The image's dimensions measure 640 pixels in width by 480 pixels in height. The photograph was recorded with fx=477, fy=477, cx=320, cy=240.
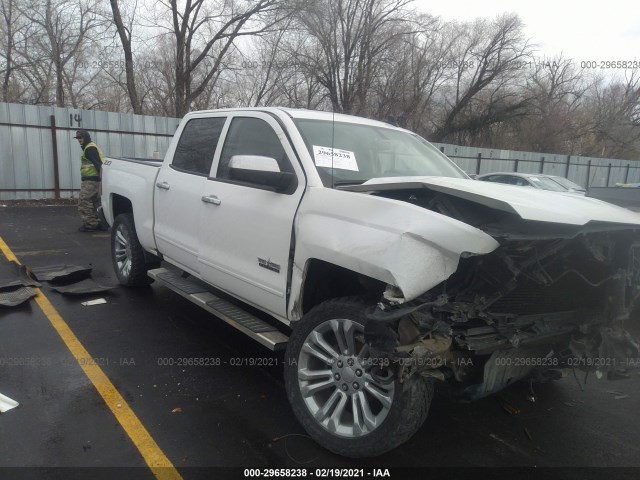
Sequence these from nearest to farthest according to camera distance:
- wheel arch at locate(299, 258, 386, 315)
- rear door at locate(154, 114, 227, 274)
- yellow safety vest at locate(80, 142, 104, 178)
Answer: wheel arch at locate(299, 258, 386, 315) < rear door at locate(154, 114, 227, 274) < yellow safety vest at locate(80, 142, 104, 178)

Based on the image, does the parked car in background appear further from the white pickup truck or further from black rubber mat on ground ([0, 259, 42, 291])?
black rubber mat on ground ([0, 259, 42, 291])

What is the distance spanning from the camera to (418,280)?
7.41 ft

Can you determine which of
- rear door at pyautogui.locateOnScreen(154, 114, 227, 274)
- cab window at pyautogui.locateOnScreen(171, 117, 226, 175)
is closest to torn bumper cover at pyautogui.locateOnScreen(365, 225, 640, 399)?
A: rear door at pyautogui.locateOnScreen(154, 114, 227, 274)

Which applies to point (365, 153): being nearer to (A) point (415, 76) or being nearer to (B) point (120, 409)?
(B) point (120, 409)

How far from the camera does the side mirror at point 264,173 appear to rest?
9.87 feet

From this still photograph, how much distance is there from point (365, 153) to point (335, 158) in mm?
356

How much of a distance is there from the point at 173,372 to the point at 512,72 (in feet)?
106

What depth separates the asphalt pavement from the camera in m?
2.70

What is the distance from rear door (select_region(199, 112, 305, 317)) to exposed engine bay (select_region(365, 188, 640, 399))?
78 centimetres

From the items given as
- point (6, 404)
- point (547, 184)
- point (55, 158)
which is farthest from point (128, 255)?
point (547, 184)

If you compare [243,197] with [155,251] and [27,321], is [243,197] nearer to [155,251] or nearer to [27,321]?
[155,251]

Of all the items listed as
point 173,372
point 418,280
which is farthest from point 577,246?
point 173,372

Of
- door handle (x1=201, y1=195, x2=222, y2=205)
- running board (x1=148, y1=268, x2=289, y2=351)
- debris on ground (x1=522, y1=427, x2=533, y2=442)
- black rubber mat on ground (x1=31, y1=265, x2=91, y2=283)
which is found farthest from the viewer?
black rubber mat on ground (x1=31, y1=265, x2=91, y2=283)

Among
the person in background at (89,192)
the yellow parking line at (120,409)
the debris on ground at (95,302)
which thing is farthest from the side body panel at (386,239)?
the person in background at (89,192)
